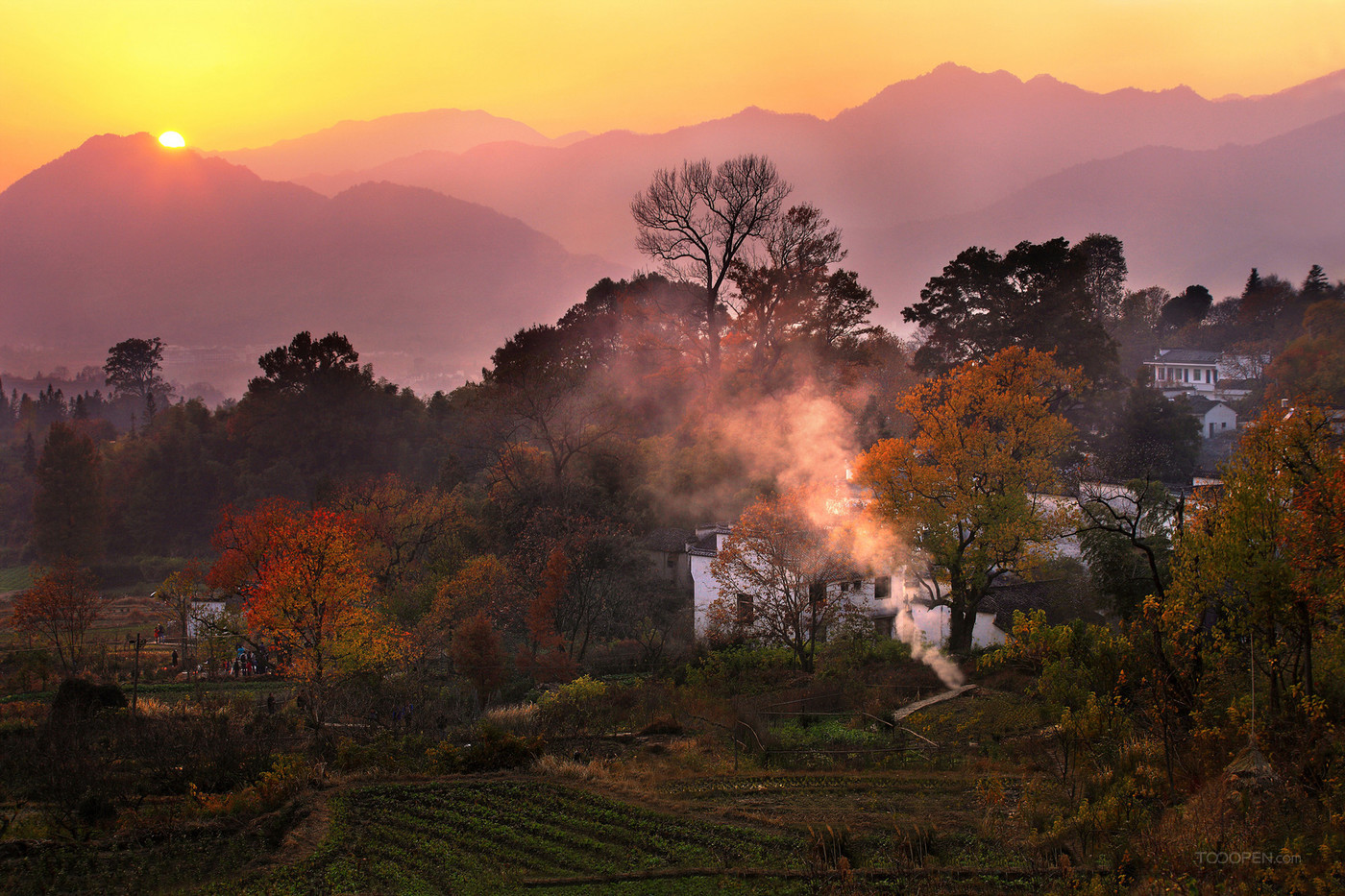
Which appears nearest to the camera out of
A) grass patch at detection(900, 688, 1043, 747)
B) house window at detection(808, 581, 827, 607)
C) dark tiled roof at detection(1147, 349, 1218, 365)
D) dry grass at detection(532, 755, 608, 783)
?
dry grass at detection(532, 755, 608, 783)

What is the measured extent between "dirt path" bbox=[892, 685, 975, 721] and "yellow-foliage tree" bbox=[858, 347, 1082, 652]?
15.8 ft

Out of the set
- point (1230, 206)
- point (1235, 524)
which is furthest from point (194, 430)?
point (1230, 206)

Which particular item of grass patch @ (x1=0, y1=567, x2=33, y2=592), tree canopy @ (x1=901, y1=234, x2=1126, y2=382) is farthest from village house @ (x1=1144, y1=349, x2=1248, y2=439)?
grass patch @ (x1=0, y1=567, x2=33, y2=592)

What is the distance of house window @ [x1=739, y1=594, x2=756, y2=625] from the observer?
29812 millimetres

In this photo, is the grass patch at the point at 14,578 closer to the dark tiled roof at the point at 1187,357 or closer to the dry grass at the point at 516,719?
the dry grass at the point at 516,719

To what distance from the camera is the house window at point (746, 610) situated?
1174 inches

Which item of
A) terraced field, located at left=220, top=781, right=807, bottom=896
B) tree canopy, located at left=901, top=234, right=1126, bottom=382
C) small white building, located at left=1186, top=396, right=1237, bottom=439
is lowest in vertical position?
terraced field, located at left=220, top=781, right=807, bottom=896

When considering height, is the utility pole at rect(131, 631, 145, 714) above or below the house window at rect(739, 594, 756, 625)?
below

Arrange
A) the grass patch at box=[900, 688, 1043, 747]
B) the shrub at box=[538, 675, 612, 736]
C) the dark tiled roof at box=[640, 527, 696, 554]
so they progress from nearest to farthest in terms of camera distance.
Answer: the grass patch at box=[900, 688, 1043, 747], the shrub at box=[538, 675, 612, 736], the dark tiled roof at box=[640, 527, 696, 554]

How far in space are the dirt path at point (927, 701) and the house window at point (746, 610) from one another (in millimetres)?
7890

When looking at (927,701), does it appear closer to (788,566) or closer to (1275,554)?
(788,566)

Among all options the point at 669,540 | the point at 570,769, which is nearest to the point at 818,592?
the point at 570,769

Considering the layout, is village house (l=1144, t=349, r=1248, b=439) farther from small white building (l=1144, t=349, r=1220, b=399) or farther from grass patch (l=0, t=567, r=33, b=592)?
grass patch (l=0, t=567, r=33, b=592)

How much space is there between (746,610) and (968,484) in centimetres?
877
